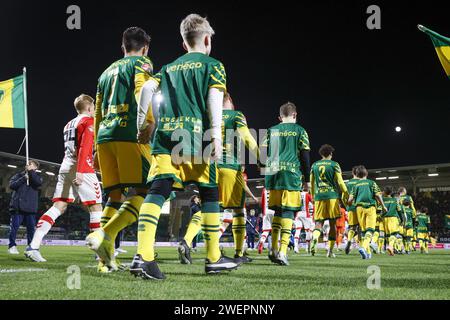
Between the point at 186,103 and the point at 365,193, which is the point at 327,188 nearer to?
the point at 365,193

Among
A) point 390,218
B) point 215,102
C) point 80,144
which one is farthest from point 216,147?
point 390,218

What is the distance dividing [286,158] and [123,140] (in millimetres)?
3423

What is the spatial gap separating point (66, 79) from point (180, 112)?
30.2 m

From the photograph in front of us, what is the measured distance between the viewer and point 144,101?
3.89 meters

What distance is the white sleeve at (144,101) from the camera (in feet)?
12.6

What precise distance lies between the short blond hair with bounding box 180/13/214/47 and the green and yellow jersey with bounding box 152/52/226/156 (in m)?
0.17

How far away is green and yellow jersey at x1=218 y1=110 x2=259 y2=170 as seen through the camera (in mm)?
6336

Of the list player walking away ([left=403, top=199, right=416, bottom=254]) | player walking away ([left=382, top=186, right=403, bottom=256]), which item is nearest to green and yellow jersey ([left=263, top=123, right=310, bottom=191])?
player walking away ([left=382, top=186, right=403, bottom=256])

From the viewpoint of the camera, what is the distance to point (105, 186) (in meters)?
4.45

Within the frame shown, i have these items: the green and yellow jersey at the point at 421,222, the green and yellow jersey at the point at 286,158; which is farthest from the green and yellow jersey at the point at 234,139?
the green and yellow jersey at the point at 421,222

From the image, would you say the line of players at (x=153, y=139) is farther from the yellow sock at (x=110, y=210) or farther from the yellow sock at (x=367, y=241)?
the yellow sock at (x=367, y=241)

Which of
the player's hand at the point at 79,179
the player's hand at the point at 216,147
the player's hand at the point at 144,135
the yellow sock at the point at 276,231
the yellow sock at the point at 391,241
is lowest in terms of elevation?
the yellow sock at the point at 391,241

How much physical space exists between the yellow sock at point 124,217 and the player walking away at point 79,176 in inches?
54.5
